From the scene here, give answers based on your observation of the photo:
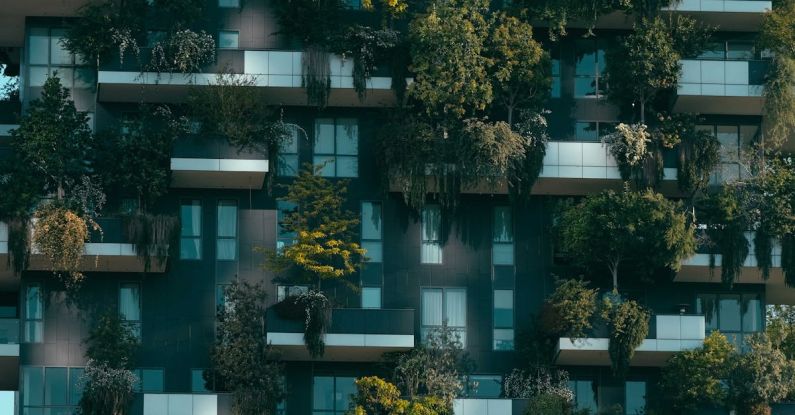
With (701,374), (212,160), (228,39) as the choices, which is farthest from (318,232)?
(701,374)

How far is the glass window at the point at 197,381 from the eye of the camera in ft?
226

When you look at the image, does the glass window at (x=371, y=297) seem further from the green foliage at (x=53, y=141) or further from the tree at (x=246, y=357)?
the green foliage at (x=53, y=141)

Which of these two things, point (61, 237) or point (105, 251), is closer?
point (61, 237)

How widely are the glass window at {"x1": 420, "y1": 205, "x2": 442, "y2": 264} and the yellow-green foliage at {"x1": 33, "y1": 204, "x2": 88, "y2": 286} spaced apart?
10.3 m

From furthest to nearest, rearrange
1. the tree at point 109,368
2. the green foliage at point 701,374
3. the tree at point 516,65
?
the tree at point 516,65
the green foliage at point 701,374
the tree at point 109,368

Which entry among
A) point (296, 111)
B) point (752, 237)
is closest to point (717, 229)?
point (752, 237)

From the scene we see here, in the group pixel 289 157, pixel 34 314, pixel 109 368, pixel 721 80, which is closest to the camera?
pixel 109 368

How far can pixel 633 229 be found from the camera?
68.2 m

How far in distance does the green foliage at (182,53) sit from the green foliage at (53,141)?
270cm

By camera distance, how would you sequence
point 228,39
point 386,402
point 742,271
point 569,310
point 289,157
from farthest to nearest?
1. point 228,39
2. point 289,157
3. point 742,271
4. point 569,310
5. point 386,402

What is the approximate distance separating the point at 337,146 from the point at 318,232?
3488 millimetres

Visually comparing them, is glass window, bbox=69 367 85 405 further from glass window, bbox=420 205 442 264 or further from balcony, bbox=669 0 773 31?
balcony, bbox=669 0 773 31

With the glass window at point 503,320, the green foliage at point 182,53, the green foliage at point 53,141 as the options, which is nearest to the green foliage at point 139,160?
the green foliage at point 53,141

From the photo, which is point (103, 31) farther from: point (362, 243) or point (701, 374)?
point (701, 374)
